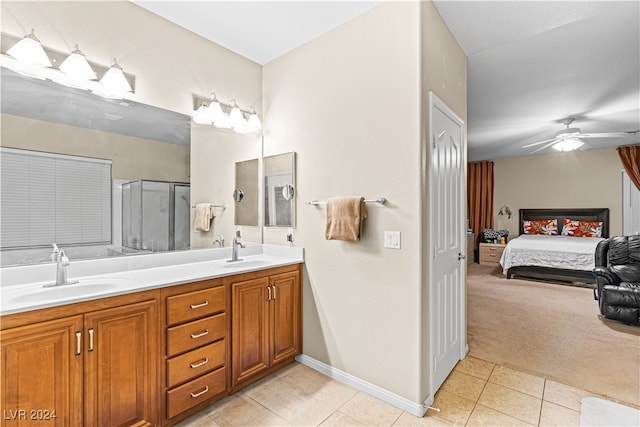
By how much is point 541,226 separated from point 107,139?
26.4 feet

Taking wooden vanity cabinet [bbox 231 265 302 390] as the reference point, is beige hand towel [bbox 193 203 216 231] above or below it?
above

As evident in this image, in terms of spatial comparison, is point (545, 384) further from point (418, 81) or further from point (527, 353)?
point (418, 81)

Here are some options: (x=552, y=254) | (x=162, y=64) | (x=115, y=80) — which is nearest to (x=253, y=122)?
(x=162, y=64)

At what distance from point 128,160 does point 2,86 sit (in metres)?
0.68

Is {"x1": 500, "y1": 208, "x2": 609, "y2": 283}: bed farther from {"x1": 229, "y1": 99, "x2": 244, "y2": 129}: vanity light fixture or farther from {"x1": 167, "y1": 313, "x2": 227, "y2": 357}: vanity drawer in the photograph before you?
{"x1": 167, "y1": 313, "x2": 227, "y2": 357}: vanity drawer

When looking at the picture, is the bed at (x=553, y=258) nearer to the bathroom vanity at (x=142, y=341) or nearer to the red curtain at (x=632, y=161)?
the red curtain at (x=632, y=161)

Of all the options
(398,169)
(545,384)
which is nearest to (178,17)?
(398,169)

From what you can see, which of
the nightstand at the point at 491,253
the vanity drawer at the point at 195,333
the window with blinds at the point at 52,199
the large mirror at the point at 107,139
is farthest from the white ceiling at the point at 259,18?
the nightstand at the point at 491,253

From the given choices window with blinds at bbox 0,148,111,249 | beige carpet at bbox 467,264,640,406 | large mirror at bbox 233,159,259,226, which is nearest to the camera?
window with blinds at bbox 0,148,111,249

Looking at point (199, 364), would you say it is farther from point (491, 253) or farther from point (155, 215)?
point (491, 253)

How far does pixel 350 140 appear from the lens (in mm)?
2264

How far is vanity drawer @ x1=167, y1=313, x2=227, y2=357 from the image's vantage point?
174cm

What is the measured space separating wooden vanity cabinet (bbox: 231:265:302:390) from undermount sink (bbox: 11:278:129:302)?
69cm

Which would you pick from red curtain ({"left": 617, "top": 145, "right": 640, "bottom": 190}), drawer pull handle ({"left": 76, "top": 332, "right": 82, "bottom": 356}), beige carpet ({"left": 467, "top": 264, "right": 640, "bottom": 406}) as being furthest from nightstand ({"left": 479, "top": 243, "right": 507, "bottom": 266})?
drawer pull handle ({"left": 76, "top": 332, "right": 82, "bottom": 356})
